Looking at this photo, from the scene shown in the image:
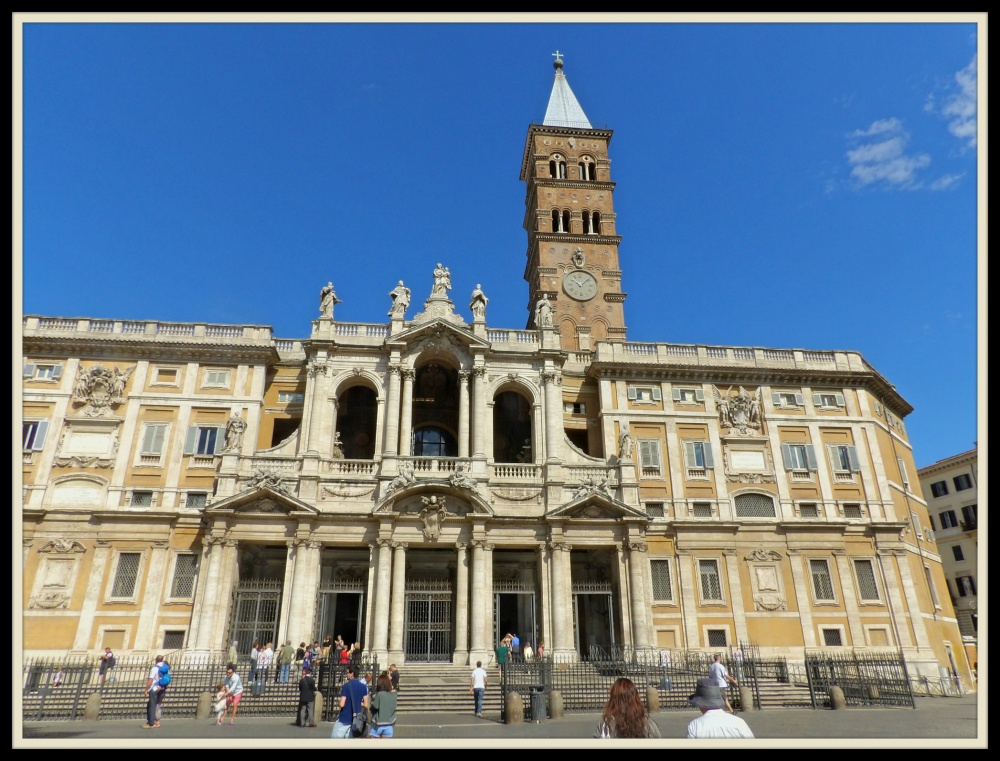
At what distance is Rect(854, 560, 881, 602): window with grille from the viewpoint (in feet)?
103

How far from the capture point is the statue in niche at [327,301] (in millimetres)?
34062

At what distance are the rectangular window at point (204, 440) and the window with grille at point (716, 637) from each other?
24.5 meters

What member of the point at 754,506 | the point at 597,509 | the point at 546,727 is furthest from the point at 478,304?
the point at 546,727

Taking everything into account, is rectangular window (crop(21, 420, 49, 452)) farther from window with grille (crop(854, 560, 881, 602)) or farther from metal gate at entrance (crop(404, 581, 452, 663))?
window with grille (crop(854, 560, 881, 602))

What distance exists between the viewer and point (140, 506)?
30141 millimetres

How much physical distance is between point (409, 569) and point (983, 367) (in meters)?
26.6

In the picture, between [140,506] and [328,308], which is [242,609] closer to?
[140,506]

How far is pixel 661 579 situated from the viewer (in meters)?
31.1

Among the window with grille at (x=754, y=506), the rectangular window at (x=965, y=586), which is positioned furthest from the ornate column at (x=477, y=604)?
the rectangular window at (x=965, y=586)

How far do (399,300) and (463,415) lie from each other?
7242mm

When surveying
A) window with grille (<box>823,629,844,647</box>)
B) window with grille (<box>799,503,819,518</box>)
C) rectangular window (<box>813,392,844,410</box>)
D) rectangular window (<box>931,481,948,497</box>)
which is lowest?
window with grille (<box>823,629,844,647</box>)

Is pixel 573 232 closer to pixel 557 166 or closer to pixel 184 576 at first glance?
pixel 557 166

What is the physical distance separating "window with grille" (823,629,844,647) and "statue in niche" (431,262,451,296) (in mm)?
24859

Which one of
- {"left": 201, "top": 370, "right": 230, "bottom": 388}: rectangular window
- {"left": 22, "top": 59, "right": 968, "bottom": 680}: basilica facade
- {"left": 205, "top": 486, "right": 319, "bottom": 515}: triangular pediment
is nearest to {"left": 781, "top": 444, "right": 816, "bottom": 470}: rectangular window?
{"left": 22, "top": 59, "right": 968, "bottom": 680}: basilica facade
